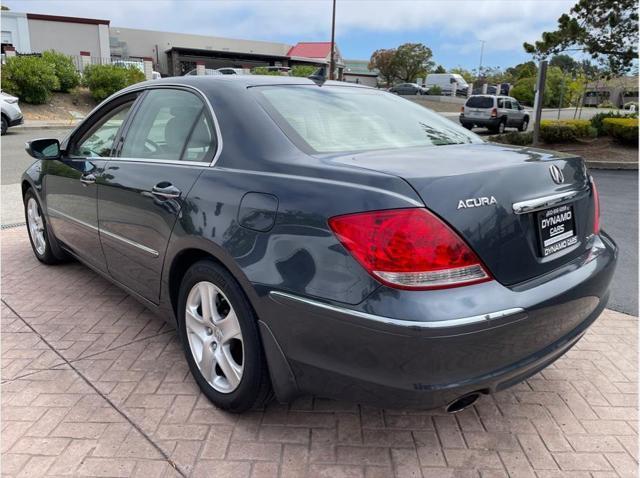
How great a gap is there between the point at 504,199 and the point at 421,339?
65 centimetres

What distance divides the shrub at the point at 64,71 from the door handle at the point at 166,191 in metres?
24.0

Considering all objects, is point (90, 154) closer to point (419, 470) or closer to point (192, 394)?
point (192, 394)

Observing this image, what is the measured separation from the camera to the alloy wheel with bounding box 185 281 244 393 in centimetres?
249

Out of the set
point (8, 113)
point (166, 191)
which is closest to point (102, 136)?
point (166, 191)

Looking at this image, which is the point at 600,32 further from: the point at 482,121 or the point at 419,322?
the point at 419,322

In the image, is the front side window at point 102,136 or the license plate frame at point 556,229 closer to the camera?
the license plate frame at point 556,229

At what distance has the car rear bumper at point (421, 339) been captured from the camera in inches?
72.6

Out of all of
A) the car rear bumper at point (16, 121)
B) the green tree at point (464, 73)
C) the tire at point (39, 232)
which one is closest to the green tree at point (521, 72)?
the green tree at point (464, 73)

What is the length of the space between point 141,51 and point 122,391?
59.0 meters

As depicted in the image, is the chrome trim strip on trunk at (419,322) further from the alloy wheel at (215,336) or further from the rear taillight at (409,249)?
the alloy wheel at (215,336)

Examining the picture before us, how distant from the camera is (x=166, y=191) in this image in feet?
8.89

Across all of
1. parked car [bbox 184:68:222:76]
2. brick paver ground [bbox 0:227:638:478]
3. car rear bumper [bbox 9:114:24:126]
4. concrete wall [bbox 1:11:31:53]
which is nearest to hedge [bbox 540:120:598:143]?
parked car [bbox 184:68:222:76]

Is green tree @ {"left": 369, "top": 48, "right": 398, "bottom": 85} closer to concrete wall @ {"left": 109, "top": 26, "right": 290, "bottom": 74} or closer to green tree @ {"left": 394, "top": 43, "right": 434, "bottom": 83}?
green tree @ {"left": 394, "top": 43, "right": 434, "bottom": 83}

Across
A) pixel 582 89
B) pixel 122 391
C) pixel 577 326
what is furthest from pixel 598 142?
pixel 582 89
